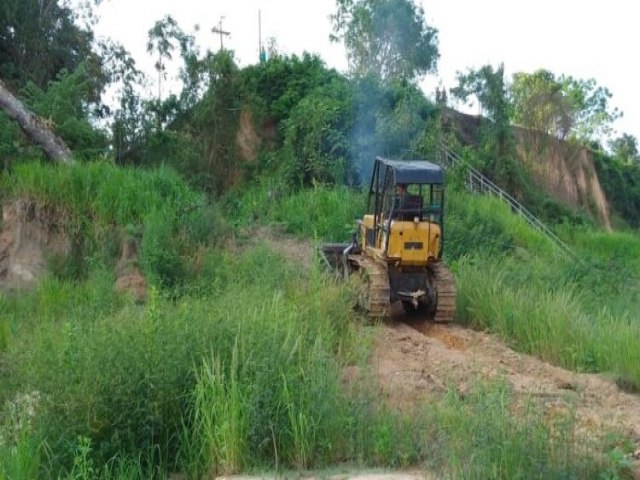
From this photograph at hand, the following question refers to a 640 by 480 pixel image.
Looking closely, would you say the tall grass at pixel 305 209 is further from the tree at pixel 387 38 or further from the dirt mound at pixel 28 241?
the tree at pixel 387 38

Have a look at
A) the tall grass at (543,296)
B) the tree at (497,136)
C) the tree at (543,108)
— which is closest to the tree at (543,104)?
the tree at (543,108)

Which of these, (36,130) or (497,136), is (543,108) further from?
(36,130)

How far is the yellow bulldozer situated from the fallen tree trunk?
8.76 m

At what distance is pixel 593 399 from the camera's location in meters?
8.84

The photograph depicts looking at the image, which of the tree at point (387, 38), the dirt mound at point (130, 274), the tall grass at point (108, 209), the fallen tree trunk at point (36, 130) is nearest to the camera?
the dirt mound at point (130, 274)

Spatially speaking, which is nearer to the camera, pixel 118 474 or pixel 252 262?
pixel 118 474

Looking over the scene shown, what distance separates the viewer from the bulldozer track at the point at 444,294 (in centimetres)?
1237

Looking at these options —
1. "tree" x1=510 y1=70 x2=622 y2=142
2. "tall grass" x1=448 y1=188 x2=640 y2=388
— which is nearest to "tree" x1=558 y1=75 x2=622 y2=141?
"tree" x1=510 y1=70 x2=622 y2=142

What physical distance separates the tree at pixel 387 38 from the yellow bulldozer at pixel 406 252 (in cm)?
2269

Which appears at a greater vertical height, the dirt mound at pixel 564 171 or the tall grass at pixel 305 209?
the dirt mound at pixel 564 171

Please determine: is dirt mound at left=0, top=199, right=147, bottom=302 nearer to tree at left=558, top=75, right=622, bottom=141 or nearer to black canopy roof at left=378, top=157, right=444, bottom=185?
black canopy roof at left=378, top=157, right=444, bottom=185

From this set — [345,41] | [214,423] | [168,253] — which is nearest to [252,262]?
[168,253]

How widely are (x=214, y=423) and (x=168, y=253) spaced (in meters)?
7.88

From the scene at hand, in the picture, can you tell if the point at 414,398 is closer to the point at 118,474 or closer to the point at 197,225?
the point at 118,474
